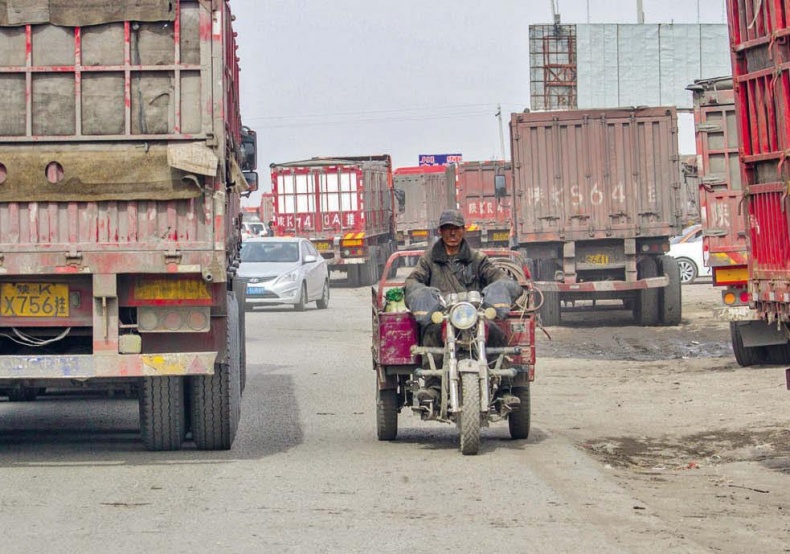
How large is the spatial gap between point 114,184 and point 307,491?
2.54 meters

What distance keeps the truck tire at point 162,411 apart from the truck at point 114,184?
0.41 metres

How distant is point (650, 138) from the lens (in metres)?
22.6

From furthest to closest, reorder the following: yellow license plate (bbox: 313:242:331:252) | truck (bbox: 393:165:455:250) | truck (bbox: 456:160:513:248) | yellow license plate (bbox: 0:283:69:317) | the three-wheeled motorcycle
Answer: truck (bbox: 393:165:455:250) → truck (bbox: 456:160:513:248) → yellow license plate (bbox: 313:242:331:252) → the three-wheeled motorcycle → yellow license plate (bbox: 0:283:69:317)

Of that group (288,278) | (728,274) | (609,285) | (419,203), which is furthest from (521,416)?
(419,203)

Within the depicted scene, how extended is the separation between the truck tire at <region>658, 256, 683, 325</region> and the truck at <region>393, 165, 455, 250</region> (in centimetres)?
2868

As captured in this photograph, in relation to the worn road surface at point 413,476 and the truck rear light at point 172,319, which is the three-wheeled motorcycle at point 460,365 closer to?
the worn road surface at point 413,476

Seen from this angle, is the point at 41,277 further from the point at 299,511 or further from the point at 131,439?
the point at 299,511

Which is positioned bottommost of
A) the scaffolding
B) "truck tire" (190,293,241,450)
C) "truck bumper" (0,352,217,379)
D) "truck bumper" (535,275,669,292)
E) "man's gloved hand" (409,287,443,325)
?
"truck tire" (190,293,241,450)

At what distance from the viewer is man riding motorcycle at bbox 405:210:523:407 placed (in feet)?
34.6

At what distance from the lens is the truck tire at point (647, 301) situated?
22.8m

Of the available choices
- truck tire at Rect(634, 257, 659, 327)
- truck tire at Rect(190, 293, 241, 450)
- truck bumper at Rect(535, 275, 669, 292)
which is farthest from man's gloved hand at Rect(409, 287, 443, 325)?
truck tire at Rect(634, 257, 659, 327)

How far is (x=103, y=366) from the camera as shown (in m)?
9.64

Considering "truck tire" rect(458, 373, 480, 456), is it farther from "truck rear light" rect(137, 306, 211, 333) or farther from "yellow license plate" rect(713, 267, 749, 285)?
"yellow license plate" rect(713, 267, 749, 285)

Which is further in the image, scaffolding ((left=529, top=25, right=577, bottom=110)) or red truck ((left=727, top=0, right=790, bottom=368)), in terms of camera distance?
scaffolding ((left=529, top=25, right=577, bottom=110))
